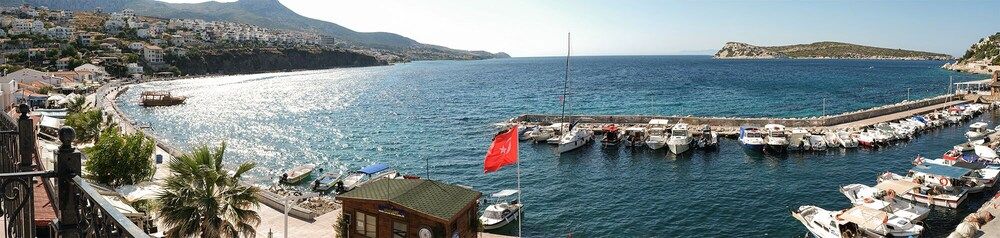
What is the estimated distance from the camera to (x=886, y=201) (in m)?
30.7

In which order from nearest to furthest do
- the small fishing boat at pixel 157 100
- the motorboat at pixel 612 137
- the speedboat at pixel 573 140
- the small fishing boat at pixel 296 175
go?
1. the small fishing boat at pixel 296 175
2. the speedboat at pixel 573 140
3. the motorboat at pixel 612 137
4. the small fishing boat at pixel 157 100

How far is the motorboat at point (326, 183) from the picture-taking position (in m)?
38.8

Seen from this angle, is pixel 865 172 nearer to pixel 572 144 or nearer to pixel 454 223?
pixel 572 144

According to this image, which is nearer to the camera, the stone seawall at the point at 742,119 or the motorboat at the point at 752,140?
the motorboat at the point at 752,140

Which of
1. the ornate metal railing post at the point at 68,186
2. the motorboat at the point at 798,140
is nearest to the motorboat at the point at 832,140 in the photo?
the motorboat at the point at 798,140

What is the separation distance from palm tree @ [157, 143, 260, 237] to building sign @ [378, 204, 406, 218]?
13.2 ft

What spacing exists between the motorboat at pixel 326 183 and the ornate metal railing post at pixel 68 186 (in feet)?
116

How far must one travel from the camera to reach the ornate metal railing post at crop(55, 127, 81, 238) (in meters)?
4.00

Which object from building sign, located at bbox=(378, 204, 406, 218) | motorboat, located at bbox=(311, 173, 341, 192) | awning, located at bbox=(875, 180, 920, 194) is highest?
building sign, located at bbox=(378, 204, 406, 218)

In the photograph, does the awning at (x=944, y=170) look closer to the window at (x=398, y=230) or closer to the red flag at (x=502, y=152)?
the red flag at (x=502, y=152)

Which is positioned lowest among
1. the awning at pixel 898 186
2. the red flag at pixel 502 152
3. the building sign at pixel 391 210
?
the awning at pixel 898 186

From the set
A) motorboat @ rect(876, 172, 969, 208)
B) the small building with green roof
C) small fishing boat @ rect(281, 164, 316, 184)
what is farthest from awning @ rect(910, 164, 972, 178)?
small fishing boat @ rect(281, 164, 316, 184)

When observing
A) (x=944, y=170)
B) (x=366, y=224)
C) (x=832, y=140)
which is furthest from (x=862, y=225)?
(x=832, y=140)

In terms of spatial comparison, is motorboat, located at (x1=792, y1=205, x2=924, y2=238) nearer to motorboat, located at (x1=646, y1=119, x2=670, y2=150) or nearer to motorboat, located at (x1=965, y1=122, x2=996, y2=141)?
motorboat, located at (x1=646, y1=119, x2=670, y2=150)
